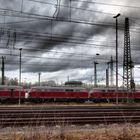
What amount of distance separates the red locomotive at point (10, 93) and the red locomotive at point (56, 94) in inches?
80.4

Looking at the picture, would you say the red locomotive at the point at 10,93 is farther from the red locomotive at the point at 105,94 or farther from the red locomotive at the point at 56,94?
the red locomotive at the point at 105,94

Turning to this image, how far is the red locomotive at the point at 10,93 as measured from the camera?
51.3m

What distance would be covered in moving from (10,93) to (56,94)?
26.1 feet

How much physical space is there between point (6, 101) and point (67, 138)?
40.7 metres

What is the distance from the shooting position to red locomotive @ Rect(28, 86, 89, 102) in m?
53.4

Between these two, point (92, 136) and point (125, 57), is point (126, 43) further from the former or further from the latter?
point (92, 136)

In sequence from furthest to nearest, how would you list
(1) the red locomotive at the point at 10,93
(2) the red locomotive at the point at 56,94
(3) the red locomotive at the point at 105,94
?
(3) the red locomotive at the point at 105,94 → (2) the red locomotive at the point at 56,94 → (1) the red locomotive at the point at 10,93

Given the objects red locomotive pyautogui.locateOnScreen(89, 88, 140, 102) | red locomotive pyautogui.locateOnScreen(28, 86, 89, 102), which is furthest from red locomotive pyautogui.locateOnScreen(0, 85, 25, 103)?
red locomotive pyautogui.locateOnScreen(89, 88, 140, 102)

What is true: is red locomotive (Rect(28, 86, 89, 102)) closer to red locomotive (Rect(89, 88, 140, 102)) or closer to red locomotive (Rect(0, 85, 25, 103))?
red locomotive (Rect(89, 88, 140, 102))

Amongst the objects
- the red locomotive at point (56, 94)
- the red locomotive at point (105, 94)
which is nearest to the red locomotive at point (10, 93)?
the red locomotive at point (56, 94)

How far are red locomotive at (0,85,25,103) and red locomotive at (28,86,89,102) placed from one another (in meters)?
2.04

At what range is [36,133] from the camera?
39.1 feet

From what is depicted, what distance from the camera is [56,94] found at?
179 ft

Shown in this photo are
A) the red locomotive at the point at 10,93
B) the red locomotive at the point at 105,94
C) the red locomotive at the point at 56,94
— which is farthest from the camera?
the red locomotive at the point at 105,94
